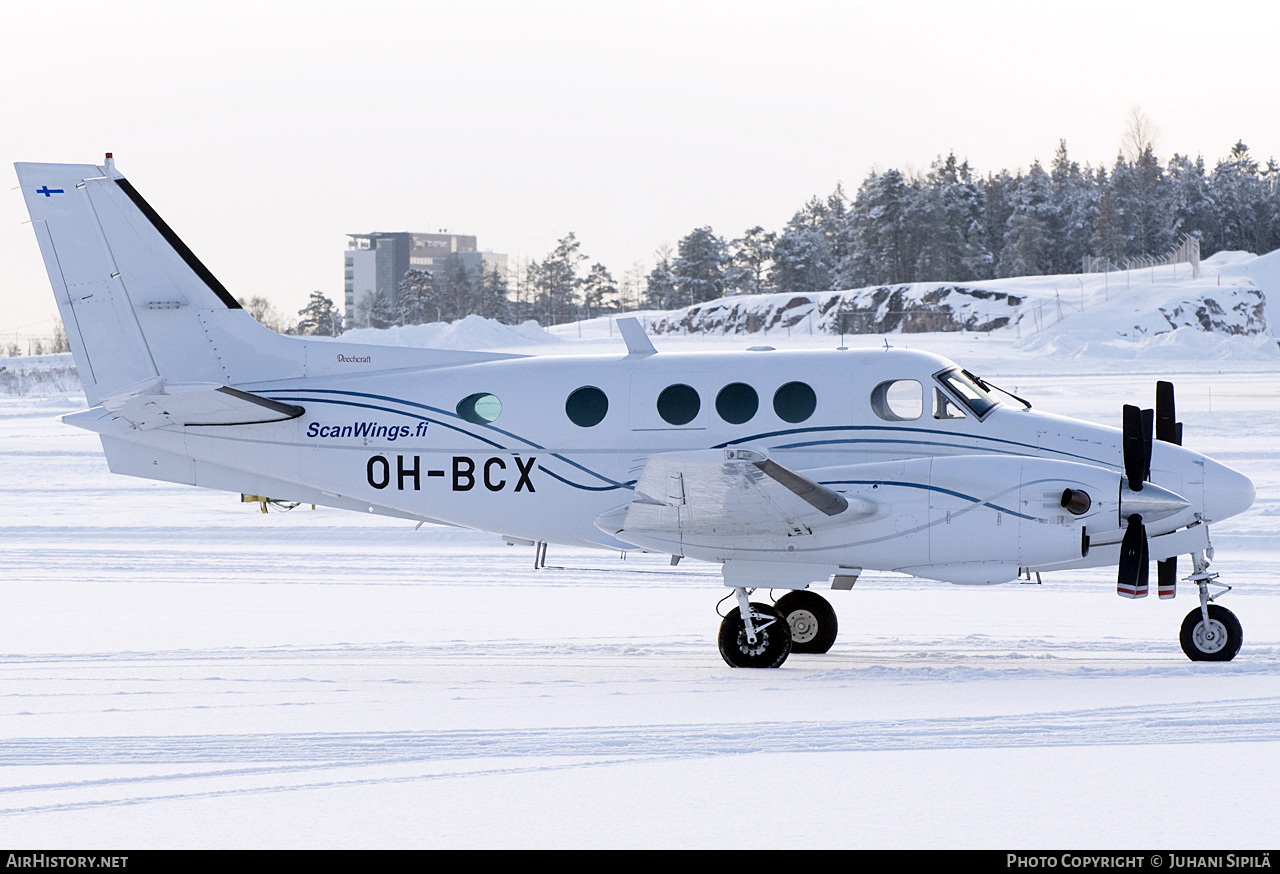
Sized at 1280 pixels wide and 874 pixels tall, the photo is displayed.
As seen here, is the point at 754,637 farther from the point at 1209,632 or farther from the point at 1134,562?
the point at 1209,632

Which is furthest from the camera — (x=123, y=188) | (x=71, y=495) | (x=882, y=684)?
(x=71, y=495)

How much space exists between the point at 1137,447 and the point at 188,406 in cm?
769

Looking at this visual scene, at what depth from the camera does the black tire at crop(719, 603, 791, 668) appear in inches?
389

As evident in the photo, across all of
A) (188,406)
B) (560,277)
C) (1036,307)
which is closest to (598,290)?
(560,277)

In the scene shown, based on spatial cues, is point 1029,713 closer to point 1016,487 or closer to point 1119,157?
point 1016,487

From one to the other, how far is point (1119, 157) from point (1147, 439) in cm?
9786

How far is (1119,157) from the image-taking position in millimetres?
98812

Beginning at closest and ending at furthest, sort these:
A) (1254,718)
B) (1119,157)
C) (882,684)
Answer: (1254,718)
(882,684)
(1119,157)

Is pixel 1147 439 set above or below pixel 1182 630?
above

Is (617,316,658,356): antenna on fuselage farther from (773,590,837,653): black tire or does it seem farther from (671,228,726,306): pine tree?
(671,228,726,306): pine tree

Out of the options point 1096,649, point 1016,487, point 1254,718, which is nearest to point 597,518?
point 1016,487

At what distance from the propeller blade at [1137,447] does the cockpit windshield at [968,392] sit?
1.09 meters

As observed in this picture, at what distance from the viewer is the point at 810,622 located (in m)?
10.6

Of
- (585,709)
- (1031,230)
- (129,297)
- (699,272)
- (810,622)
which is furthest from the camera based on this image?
(699,272)
